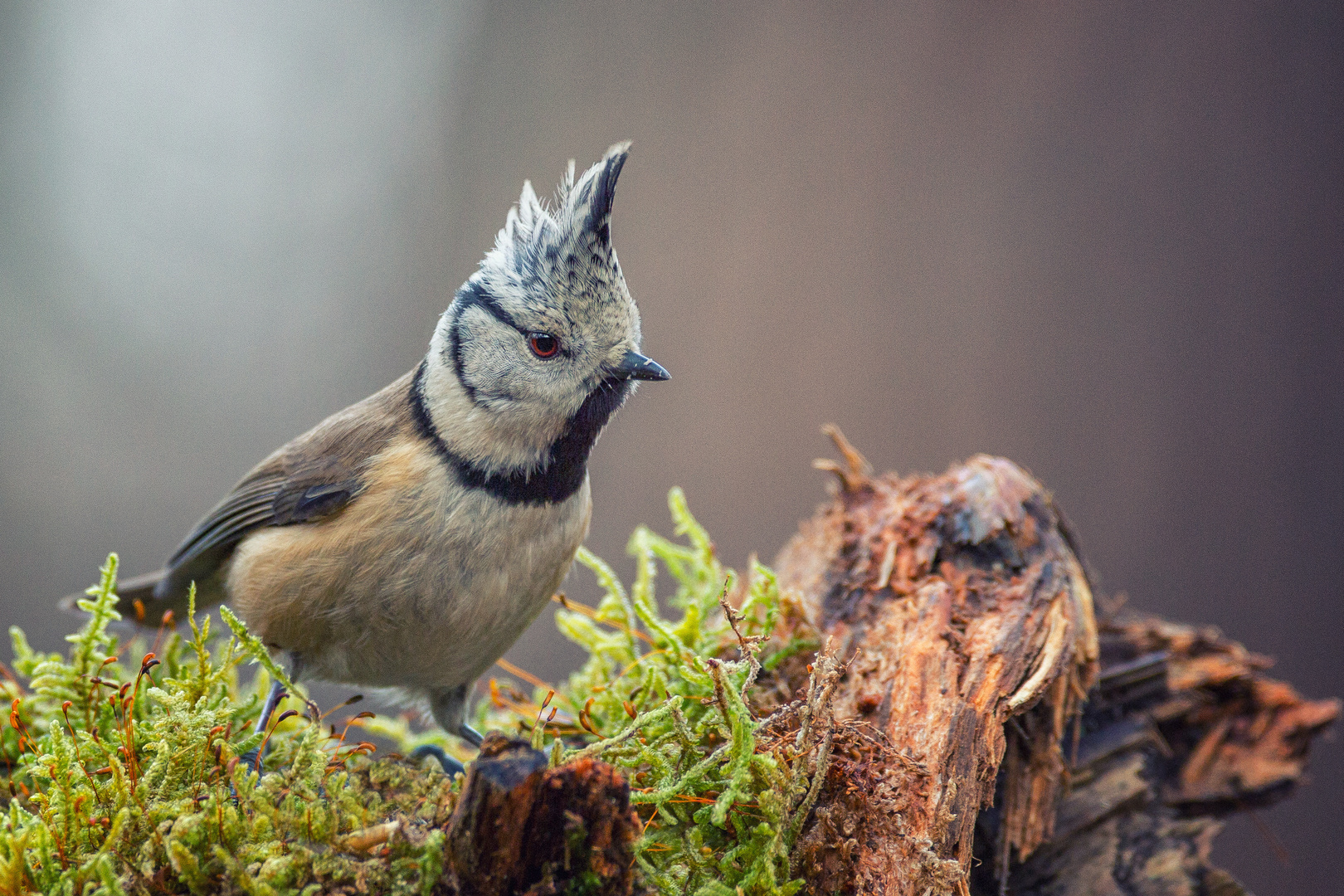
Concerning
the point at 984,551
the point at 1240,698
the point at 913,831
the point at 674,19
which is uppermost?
the point at 674,19

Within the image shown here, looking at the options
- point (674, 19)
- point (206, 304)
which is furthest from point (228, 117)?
point (674, 19)

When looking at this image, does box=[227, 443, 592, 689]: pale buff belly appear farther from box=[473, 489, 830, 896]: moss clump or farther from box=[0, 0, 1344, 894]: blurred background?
box=[0, 0, 1344, 894]: blurred background

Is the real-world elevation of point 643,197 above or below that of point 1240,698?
above

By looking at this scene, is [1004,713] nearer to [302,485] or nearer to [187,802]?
[187,802]

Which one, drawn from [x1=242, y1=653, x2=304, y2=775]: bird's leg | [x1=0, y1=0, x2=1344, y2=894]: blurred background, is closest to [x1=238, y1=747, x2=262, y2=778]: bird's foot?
[x1=242, y1=653, x2=304, y2=775]: bird's leg

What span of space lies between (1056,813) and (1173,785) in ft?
2.02

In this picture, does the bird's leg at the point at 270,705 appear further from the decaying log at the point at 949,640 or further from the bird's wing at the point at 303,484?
the decaying log at the point at 949,640

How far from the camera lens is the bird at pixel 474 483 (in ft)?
5.63

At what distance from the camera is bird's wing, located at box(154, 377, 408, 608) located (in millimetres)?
1846

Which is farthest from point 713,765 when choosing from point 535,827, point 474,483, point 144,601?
point 144,601

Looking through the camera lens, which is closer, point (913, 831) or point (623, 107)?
point (913, 831)

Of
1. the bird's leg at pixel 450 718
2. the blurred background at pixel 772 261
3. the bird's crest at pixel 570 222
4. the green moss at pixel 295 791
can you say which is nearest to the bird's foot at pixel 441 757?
the bird's leg at pixel 450 718

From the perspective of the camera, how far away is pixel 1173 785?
2.19 m

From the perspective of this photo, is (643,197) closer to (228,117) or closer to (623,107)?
(623,107)
